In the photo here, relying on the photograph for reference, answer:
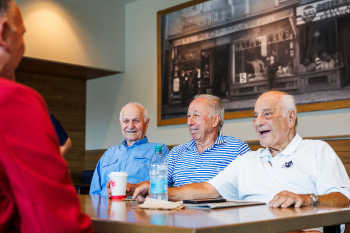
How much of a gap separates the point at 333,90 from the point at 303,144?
1.61 metres

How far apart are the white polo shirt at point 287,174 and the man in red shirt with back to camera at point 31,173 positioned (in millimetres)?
1322

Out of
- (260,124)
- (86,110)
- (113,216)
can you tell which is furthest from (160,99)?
(113,216)

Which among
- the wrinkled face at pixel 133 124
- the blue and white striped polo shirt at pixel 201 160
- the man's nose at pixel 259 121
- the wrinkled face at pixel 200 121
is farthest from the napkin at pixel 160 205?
the wrinkled face at pixel 133 124

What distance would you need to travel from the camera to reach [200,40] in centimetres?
452

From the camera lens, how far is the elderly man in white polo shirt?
1735 mm

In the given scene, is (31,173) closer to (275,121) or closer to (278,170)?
(278,170)

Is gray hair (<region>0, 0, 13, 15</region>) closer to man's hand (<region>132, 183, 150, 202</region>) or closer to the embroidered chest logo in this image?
man's hand (<region>132, 183, 150, 202</region>)

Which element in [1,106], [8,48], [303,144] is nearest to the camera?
[1,106]

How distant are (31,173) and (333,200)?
1.30m

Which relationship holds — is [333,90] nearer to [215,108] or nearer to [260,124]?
[215,108]

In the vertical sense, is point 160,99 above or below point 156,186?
above

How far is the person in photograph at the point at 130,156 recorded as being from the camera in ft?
9.01

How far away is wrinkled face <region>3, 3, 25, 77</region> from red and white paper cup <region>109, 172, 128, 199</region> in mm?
1081

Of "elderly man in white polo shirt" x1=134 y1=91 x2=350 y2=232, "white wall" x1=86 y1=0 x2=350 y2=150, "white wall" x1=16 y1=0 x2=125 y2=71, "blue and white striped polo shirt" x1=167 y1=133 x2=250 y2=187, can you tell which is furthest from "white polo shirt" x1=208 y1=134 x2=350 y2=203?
"white wall" x1=16 y1=0 x2=125 y2=71
